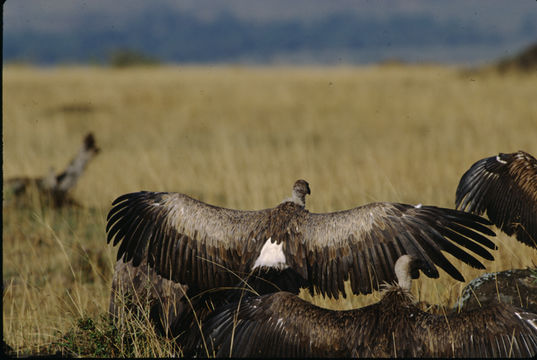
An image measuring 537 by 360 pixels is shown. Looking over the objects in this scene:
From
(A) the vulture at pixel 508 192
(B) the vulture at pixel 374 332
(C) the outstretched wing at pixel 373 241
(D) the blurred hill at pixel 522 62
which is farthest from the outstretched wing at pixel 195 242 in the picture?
(D) the blurred hill at pixel 522 62

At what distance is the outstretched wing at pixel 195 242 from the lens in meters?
5.19

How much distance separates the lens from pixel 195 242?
206 inches

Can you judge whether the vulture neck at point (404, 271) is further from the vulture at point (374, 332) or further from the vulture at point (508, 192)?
the vulture at point (508, 192)

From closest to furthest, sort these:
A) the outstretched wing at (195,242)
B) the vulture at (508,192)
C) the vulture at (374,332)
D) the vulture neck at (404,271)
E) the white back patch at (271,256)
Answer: the vulture at (374,332) < the vulture neck at (404,271) < the white back patch at (271,256) < the outstretched wing at (195,242) < the vulture at (508,192)

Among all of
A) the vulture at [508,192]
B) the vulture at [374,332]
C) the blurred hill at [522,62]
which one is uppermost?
the blurred hill at [522,62]

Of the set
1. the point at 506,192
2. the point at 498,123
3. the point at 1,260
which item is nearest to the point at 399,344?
the point at 506,192

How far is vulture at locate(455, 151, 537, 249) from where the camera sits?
18.8 feet

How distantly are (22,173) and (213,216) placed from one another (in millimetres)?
8656

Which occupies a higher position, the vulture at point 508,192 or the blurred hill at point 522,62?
the blurred hill at point 522,62

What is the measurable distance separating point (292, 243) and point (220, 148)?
10.6m

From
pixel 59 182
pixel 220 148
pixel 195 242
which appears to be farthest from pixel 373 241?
pixel 220 148

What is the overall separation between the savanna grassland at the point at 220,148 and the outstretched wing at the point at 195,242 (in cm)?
59

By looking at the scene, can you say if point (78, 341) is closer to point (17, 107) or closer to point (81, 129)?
point (81, 129)

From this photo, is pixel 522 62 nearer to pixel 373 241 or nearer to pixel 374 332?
pixel 373 241
